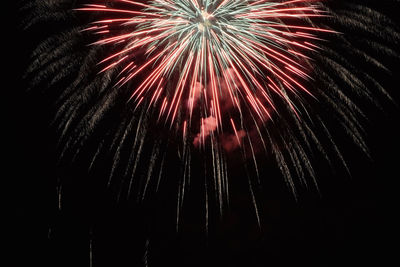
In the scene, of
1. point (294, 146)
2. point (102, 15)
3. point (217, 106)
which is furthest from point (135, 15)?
point (294, 146)

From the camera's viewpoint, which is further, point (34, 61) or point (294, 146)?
point (294, 146)

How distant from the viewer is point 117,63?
22.3 feet

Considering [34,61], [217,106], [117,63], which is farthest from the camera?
[217,106]

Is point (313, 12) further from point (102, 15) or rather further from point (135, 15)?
point (102, 15)

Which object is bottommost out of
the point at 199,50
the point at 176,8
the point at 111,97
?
the point at 111,97

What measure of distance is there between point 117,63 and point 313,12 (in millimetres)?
3790

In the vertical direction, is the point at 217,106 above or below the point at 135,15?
below

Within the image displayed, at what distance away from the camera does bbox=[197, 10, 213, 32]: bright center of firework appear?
6.62m

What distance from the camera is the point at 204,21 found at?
6707 mm

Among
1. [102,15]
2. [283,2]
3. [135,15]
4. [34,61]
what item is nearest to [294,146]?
[283,2]

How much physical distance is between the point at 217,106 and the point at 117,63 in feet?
7.15

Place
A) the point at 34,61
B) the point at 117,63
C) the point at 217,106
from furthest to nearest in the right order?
the point at 217,106
the point at 117,63
the point at 34,61

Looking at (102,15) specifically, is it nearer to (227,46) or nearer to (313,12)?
(227,46)

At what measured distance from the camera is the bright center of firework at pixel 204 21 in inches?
261
